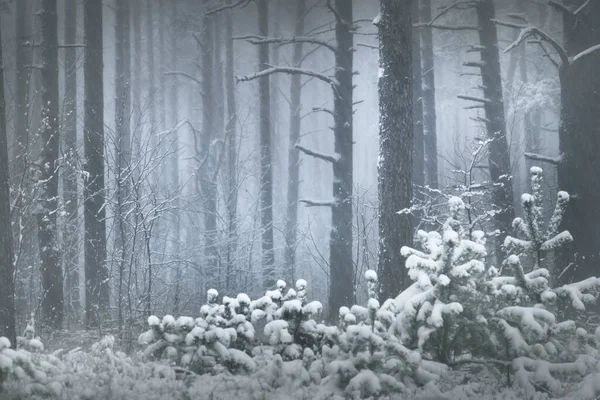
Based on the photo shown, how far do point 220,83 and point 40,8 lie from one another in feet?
40.7

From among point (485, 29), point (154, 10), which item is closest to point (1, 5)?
point (154, 10)

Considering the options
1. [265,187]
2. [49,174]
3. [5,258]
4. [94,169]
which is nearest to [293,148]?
[265,187]

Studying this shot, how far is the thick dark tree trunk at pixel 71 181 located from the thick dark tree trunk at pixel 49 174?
0.38 m

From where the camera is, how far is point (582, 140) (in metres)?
11.1

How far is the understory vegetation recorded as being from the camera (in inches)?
195

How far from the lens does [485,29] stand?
48.2 ft

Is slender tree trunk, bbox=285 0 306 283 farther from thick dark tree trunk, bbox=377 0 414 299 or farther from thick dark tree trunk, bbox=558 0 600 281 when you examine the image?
thick dark tree trunk, bbox=377 0 414 299

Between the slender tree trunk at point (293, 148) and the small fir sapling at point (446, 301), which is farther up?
the slender tree trunk at point (293, 148)

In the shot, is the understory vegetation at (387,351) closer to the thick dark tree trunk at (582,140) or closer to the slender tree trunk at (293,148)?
the thick dark tree trunk at (582,140)

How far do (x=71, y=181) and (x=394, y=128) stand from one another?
1017 cm

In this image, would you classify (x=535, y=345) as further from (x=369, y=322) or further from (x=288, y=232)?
(x=288, y=232)

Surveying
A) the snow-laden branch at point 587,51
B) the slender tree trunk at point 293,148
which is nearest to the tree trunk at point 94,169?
the slender tree trunk at point 293,148

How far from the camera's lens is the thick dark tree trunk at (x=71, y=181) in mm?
13367

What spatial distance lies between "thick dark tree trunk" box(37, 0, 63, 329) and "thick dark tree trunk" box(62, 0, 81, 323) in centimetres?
38
